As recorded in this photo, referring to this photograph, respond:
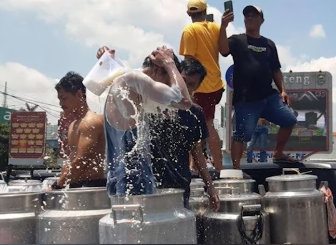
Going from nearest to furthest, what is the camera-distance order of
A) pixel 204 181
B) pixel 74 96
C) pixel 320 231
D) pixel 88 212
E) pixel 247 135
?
pixel 88 212 < pixel 320 231 < pixel 204 181 < pixel 74 96 < pixel 247 135

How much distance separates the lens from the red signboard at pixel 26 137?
2470 cm

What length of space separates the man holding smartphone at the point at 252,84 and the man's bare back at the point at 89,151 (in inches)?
54.1

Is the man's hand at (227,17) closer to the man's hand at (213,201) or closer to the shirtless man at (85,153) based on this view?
the shirtless man at (85,153)

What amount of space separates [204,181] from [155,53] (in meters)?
0.98

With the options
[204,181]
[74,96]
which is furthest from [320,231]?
[74,96]

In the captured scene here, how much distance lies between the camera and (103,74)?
2834mm

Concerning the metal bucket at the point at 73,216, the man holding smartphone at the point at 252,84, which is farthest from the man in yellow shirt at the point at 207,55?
the metal bucket at the point at 73,216

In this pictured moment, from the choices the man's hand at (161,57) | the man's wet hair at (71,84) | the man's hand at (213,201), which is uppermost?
the man's wet hair at (71,84)

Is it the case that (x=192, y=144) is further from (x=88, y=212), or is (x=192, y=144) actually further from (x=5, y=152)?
(x=5, y=152)

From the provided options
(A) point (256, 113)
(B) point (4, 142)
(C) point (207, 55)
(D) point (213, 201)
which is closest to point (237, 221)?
(D) point (213, 201)

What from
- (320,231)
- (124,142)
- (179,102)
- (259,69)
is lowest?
(320,231)

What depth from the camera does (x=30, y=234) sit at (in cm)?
280

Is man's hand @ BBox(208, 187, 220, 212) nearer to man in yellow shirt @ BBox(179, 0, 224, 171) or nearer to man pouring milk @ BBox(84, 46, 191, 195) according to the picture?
man pouring milk @ BBox(84, 46, 191, 195)

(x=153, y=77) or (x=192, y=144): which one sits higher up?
(x=153, y=77)
